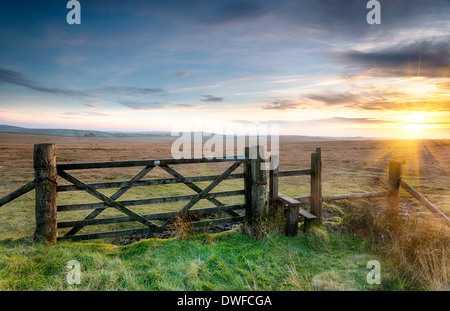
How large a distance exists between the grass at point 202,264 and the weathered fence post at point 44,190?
33cm

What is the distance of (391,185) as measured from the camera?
764 centimetres

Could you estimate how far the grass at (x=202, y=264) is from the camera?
4262 mm

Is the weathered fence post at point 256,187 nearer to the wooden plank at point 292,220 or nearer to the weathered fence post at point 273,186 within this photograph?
the weathered fence post at point 273,186

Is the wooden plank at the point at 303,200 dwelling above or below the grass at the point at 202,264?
above

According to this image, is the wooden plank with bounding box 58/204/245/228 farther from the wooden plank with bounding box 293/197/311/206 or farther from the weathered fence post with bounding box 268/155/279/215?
the wooden plank with bounding box 293/197/311/206

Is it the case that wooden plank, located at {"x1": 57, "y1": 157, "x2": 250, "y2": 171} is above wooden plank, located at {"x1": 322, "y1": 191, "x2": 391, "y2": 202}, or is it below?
above

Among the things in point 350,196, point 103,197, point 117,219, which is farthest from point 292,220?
point 103,197

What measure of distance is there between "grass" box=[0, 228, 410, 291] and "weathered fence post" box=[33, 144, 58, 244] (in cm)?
33

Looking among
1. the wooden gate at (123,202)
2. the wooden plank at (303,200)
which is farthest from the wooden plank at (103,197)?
the wooden plank at (303,200)

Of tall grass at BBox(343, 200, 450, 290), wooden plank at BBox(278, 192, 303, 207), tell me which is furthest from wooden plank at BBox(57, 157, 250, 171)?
tall grass at BBox(343, 200, 450, 290)

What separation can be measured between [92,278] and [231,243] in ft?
9.60

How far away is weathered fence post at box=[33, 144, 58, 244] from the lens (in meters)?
5.54
